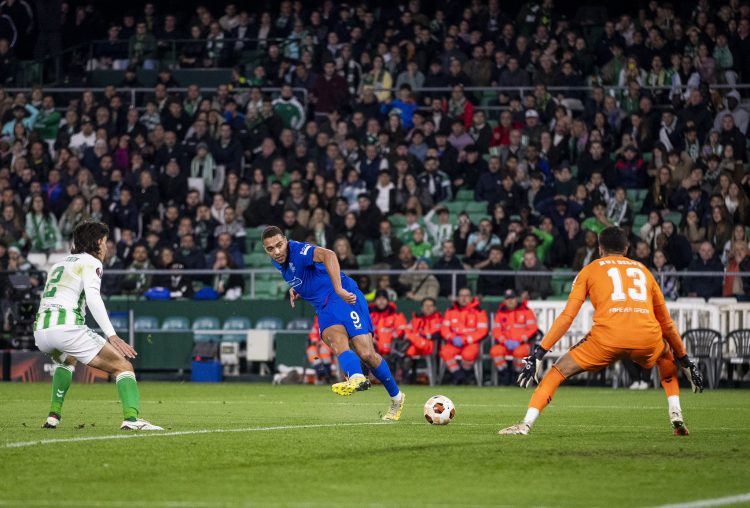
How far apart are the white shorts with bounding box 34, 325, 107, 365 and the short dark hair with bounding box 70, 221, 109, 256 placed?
0.74m

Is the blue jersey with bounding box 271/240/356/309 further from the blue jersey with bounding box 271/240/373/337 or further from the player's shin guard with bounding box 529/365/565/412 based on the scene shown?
the player's shin guard with bounding box 529/365/565/412

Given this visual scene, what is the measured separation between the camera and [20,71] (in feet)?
113

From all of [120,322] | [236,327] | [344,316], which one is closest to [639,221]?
[236,327]

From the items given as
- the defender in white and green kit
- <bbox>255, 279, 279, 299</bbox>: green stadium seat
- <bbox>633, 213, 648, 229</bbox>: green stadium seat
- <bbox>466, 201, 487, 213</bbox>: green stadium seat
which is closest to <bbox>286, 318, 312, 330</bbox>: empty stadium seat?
<bbox>255, 279, 279, 299</bbox>: green stadium seat

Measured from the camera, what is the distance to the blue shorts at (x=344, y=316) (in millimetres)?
14578

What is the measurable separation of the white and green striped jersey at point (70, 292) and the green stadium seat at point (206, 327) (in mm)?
13973

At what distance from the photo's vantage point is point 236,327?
2667 centimetres

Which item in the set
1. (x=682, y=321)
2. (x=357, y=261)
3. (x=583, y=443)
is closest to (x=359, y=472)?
(x=583, y=443)

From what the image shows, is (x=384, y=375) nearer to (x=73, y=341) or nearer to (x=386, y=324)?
(x=73, y=341)

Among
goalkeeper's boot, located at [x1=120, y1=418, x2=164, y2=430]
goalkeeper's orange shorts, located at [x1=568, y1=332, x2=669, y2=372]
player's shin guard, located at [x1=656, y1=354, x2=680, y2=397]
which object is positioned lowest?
goalkeeper's boot, located at [x1=120, y1=418, x2=164, y2=430]

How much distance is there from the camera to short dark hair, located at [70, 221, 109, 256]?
41.9 feet

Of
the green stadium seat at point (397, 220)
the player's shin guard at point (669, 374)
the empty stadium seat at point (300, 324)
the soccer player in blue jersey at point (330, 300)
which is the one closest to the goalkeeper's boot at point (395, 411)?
the soccer player in blue jersey at point (330, 300)

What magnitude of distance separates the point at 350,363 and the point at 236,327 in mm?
12969

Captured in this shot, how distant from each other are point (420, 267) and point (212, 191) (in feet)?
18.4
